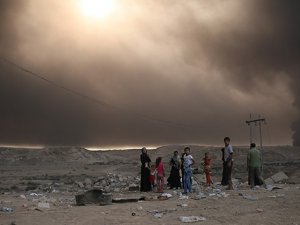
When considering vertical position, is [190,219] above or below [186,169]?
below

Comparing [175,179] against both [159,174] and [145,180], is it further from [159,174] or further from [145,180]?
[159,174]

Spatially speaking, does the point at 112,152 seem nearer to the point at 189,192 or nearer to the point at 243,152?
the point at 243,152

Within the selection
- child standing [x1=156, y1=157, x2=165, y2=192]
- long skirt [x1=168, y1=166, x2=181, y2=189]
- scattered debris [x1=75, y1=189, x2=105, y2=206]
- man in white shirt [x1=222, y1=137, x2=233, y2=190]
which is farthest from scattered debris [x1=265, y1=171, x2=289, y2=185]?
scattered debris [x1=75, y1=189, x2=105, y2=206]

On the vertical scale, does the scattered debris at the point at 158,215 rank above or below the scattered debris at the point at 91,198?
below

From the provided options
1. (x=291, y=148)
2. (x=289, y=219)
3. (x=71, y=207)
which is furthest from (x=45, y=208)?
(x=291, y=148)

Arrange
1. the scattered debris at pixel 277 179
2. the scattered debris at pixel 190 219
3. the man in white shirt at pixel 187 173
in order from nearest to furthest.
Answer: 1. the scattered debris at pixel 190 219
2. the man in white shirt at pixel 187 173
3. the scattered debris at pixel 277 179

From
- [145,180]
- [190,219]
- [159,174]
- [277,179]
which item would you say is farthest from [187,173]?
[277,179]

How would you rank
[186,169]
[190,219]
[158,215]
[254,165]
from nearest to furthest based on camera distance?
[190,219]
[158,215]
[186,169]
[254,165]

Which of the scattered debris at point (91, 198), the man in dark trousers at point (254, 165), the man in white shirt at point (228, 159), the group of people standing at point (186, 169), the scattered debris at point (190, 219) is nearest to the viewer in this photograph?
the scattered debris at point (190, 219)

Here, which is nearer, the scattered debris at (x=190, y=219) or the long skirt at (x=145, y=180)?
the scattered debris at (x=190, y=219)

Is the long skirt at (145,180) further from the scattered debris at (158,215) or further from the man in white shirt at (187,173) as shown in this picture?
the scattered debris at (158,215)

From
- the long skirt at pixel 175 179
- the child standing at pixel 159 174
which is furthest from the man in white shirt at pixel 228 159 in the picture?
the long skirt at pixel 175 179

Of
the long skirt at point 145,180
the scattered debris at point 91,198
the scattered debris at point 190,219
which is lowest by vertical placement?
the scattered debris at point 190,219

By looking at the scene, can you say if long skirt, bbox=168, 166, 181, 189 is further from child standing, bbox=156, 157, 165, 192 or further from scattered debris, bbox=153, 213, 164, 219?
scattered debris, bbox=153, 213, 164, 219
